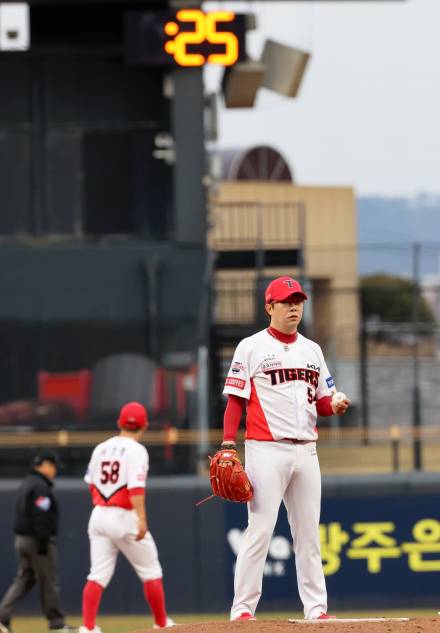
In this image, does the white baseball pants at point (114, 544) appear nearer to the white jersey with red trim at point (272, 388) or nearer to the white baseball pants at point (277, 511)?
the white baseball pants at point (277, 511)

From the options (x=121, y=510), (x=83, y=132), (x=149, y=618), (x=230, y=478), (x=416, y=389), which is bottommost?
(x=149, y=618)

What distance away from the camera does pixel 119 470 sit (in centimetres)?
1050

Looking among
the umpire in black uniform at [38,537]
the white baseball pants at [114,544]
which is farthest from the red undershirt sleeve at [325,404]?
the umpire in black uniform at [38,537]

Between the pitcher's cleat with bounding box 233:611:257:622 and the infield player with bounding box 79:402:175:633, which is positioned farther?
the infield player with bounding box 79:402:175:633

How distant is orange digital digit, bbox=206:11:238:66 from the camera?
16422 millimetres

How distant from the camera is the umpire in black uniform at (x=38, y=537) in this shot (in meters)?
12.2

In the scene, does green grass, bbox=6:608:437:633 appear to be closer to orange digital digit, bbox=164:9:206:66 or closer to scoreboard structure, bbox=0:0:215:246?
scoreboard structure, bbox=0:0:215:246

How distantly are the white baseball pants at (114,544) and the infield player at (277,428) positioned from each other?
3186mm

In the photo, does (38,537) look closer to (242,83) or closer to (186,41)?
(186,41)

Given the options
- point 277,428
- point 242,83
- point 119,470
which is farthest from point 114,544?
point 242,83

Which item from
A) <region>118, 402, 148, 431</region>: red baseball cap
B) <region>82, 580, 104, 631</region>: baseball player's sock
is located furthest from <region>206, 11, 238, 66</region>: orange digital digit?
<region>82, 580, 104, 631</region>: baseball player's sock

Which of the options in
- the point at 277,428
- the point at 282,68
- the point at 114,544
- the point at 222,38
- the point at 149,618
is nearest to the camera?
the point at 277,428

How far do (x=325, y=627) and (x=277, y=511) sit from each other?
67 centimetres

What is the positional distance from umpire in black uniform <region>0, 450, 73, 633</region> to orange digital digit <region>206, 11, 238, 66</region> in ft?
19.2
